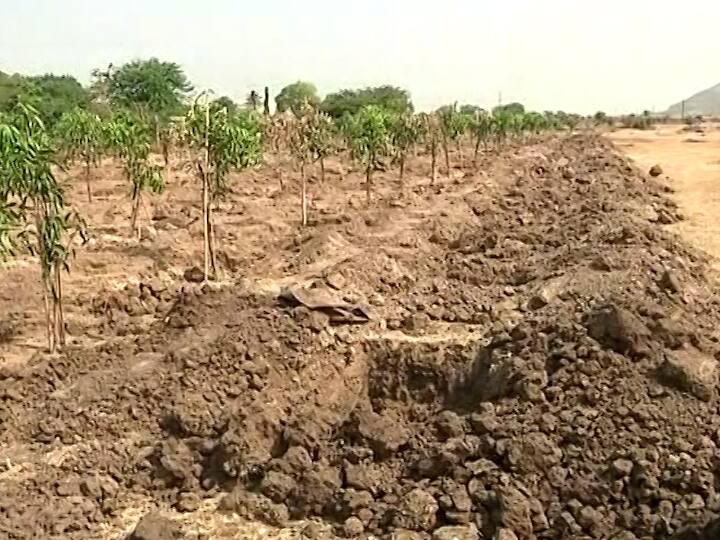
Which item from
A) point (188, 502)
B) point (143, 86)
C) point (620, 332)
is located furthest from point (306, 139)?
point (143, 86)

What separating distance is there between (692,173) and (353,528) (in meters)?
33.6

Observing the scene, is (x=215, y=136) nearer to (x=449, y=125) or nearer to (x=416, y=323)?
(x=416, y=323)

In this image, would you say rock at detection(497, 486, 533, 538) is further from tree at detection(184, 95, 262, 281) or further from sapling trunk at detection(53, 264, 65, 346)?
tree at detection(184, 95, 262, 281)

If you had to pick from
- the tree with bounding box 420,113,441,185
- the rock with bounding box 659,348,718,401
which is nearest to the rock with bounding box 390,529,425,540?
the rock with bounding box 659,348,718,401

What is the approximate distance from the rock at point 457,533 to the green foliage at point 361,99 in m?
48.6

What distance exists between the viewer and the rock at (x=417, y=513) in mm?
8359

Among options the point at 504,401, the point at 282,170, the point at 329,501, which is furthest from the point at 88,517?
the point at 282,170

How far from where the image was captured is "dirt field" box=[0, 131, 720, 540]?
8.51 metres

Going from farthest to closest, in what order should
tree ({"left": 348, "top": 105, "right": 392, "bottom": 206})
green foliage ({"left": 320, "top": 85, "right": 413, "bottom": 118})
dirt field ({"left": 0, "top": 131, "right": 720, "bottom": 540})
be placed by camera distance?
green foliage ({"left": 320, "top": 85, "right": 413, "bottom": 118}) → tree ({"left": 348, "top": 105, "right": 392, "bottom": 206}) → dirt field ({"left": 0, "top": 131, "right": 720, "bottom": 540})

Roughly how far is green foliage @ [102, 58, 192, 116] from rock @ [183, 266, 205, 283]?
113ft

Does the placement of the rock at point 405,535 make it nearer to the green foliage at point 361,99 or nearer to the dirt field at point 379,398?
the dirt field at point 379,398

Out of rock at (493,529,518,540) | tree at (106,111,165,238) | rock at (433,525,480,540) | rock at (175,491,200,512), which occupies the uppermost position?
tree at (106,111,165,238)

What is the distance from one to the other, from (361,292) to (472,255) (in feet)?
12.2

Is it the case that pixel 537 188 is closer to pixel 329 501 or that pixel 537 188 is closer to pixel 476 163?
pixel 476 163
